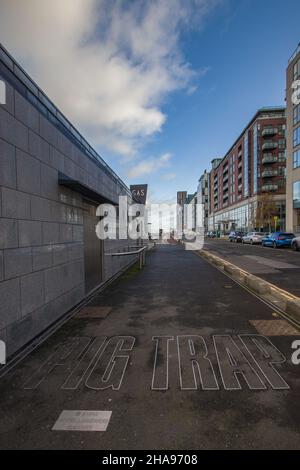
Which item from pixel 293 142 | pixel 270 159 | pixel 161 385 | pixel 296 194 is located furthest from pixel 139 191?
pixel 270 159

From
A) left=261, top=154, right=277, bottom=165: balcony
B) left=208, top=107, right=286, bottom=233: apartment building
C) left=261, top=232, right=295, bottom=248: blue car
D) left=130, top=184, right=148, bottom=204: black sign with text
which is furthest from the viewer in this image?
left=261, top=154, right=277, bottom=165: balcony

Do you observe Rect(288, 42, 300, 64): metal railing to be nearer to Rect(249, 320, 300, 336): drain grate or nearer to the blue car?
the blue car

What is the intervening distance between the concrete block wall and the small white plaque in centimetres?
186

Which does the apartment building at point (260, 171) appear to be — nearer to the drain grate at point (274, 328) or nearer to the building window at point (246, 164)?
the building window at point (246, 164)

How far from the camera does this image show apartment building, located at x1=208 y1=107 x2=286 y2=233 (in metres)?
60.5

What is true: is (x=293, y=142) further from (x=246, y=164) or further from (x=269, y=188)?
(x=246, y=164)

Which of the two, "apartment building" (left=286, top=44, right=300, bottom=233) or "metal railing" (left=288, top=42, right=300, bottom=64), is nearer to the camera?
"metal railing" (left=288, top=42, right=300, bottom=64)

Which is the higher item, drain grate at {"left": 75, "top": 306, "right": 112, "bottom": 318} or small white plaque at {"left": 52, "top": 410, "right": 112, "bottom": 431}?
small white plaque at {"left": 52, "top": 410, "right": 112, "bottom": 431}

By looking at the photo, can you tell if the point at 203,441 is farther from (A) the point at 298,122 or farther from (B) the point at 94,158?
(A) the point at 298,122

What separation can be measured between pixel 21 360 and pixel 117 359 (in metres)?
1.51

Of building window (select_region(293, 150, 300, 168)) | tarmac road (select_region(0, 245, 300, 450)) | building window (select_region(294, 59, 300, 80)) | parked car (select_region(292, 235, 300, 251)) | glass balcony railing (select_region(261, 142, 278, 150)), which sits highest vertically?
building window (select_region(294, 59, 300, 80))

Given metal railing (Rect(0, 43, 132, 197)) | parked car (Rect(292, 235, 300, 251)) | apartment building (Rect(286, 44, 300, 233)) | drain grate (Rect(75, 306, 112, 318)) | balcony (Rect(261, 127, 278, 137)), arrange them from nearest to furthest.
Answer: metal railing (Rect(0, 43, 132, 197)) < drain grate (Rect(75, 306, 112, 318)) < parked car (Rect(292, 235, 300, 251)) < apartment building (Rect(286, 44, 300, 233)) < balcony (Rect(261, 127, 278, 137))

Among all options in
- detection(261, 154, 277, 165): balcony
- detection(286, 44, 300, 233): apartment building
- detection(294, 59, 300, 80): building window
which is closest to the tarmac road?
detection(286, 44, 300, 233): apartment building

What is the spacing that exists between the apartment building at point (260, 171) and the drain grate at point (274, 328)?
5264 cm
